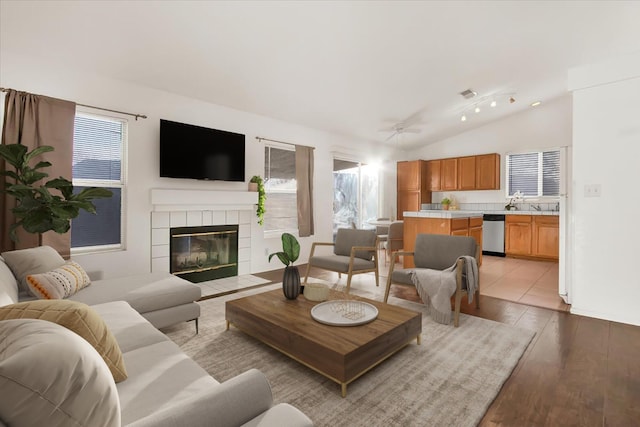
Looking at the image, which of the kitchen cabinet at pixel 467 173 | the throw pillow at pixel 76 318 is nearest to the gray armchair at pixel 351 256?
the throw pillow at pixel 76 318

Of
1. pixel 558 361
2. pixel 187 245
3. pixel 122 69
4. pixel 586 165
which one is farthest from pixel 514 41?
pixel 187 245

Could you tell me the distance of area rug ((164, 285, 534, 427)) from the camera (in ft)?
5.68

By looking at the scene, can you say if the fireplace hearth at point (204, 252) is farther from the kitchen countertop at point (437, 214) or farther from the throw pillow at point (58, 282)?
the kitchen countertop at point (437, 214)

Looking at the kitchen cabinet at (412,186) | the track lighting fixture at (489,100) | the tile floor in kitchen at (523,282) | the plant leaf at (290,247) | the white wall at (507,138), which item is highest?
the track lighting fixture at (489,100)

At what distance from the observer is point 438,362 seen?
226 centimetres

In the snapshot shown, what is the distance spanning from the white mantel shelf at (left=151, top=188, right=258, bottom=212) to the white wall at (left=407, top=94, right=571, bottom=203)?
5.34m

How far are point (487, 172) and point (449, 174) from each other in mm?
826

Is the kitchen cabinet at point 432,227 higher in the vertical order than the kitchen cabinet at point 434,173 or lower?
lower

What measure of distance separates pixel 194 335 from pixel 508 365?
2.41 metres

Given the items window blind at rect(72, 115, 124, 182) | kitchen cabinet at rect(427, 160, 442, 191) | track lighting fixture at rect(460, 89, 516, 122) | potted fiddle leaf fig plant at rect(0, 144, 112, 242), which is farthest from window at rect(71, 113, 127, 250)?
kitchen cabinet at rect(427, 160, 442, 191)

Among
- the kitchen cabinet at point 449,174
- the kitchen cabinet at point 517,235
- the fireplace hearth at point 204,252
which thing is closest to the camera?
the fireplace hearth at point 204,252

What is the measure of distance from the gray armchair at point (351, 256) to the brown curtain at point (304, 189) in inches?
53.7

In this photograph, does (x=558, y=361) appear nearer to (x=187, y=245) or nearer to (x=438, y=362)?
(x=438, y=362)

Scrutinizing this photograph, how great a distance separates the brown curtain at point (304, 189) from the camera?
18.6 ft
